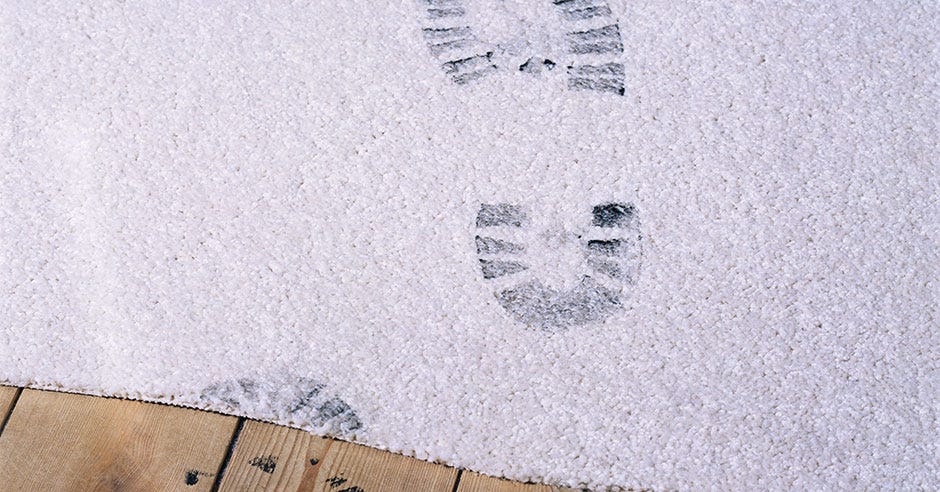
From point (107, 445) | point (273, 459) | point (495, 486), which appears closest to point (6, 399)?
point (107, 445)

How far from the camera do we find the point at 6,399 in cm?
94

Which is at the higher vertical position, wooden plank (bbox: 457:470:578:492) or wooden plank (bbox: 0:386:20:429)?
wooden plank (bbox: 457:470:578:492)

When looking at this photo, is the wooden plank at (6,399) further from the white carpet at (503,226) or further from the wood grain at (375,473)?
the wood grain at (375,473)

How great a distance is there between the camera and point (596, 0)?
1.14 m

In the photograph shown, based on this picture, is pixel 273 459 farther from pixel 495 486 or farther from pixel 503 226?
pixel 503 226

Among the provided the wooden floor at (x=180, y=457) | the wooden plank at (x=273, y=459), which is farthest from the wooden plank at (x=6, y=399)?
the wooden plank at (x=273, y=459)

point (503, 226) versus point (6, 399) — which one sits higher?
point (503, 226)

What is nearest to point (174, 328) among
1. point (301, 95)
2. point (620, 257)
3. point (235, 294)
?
point (235, 294)

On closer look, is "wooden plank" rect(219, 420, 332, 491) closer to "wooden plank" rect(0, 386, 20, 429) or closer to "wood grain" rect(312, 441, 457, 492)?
"wood grain" rect(312, 441, 457, 492)

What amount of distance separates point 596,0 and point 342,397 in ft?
1.72

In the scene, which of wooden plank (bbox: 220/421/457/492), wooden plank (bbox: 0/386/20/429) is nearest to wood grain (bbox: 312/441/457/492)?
wooden plank (bbox: 220/421/457/492)

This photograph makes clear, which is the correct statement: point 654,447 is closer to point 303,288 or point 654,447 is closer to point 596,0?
point 303,288

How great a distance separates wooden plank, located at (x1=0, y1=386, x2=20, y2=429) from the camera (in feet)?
3.05

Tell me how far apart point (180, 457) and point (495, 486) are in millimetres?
274
